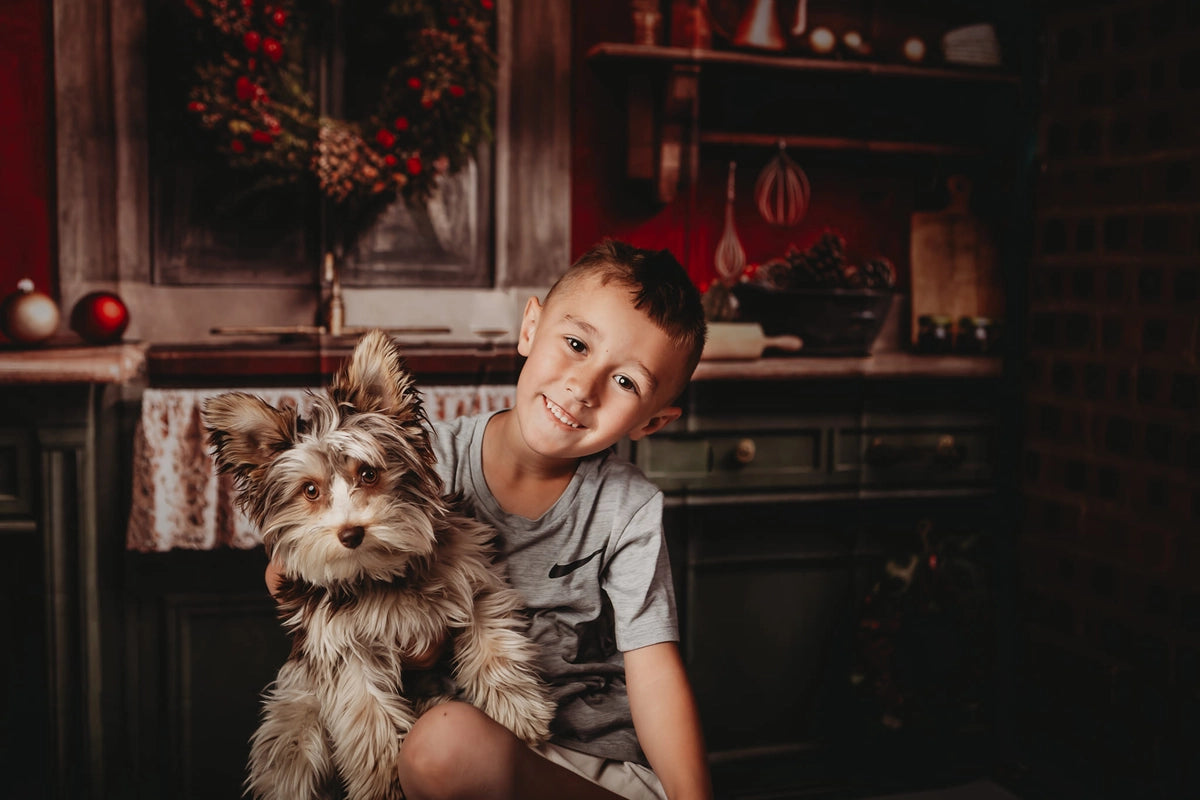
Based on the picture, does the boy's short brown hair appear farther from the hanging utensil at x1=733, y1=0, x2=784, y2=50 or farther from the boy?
the hanging utensil at x1=733, y1=0, x2=784, y2=50

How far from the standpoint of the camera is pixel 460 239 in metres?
1.48

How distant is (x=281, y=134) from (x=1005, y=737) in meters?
1.83

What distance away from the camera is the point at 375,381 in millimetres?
787

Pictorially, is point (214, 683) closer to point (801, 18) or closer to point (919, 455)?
point (919, 455)

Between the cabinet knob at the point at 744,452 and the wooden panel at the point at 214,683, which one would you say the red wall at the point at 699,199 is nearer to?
the cabinet knob at the point at 744,452

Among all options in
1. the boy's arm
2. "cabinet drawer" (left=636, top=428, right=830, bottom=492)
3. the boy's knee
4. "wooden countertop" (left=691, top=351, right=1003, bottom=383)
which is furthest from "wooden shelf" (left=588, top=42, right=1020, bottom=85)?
the boy's knee

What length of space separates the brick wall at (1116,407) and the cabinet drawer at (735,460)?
51 cm

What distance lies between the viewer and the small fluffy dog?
74 centimetres

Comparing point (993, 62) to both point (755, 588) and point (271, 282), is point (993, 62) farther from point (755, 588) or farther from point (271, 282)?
point (271, 282)

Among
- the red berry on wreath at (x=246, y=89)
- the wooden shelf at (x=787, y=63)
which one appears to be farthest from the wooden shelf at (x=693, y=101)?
the red berry on wreath at (x=246, y=89)

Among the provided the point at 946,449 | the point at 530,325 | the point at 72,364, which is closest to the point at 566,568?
the point at 530,325

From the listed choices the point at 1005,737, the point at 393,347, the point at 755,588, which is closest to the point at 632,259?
the point at 393,347

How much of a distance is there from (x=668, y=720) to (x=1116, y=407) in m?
1.25

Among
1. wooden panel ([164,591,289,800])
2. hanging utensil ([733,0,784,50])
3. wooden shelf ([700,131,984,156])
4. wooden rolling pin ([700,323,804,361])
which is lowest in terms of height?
wooden panel ([164,591,289,800])
